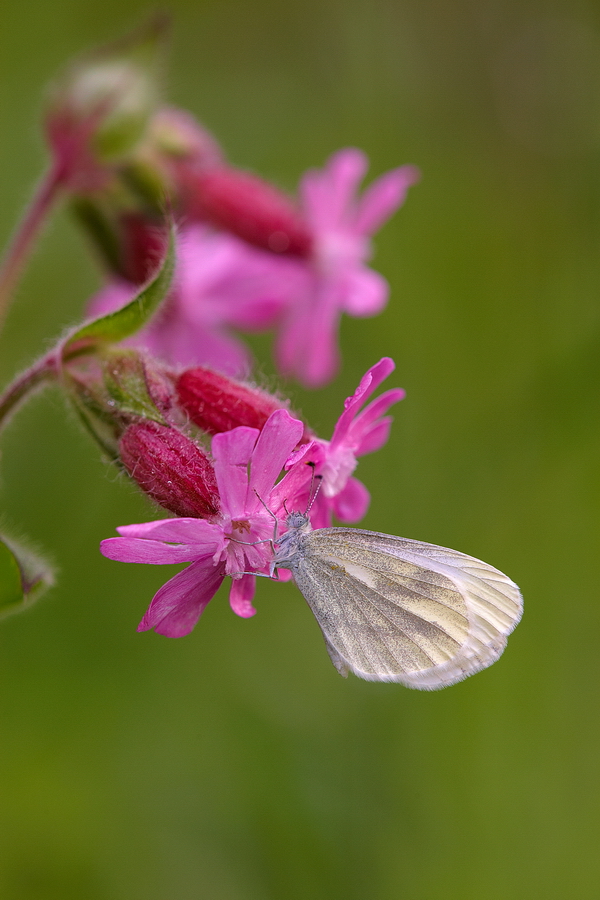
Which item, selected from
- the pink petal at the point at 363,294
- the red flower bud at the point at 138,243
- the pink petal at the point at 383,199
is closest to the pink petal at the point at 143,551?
the red flower bud at the point at 138,243

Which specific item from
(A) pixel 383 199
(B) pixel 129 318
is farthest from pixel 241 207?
(B) pixel 129 318

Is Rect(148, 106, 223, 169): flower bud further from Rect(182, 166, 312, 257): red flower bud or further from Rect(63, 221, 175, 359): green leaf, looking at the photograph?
Rect(63, 221, 175, 359): green leaf

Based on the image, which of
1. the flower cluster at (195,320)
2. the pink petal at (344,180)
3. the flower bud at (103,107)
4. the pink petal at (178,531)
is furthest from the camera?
the pink petal at (344,180)

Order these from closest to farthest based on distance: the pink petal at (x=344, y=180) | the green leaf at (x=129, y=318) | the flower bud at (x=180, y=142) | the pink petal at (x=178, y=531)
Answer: the pink petal at (x=178, y=531)
the green leaf at (x=129, y=318)
the flower bud at (x=180, y=142)
the pink petal at (x=344, y=180)

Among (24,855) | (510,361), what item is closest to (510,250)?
(510,361)

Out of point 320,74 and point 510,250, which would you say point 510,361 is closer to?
point 510,250

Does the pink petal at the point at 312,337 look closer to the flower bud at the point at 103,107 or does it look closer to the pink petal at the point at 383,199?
the pink petal at the point at 383,199
